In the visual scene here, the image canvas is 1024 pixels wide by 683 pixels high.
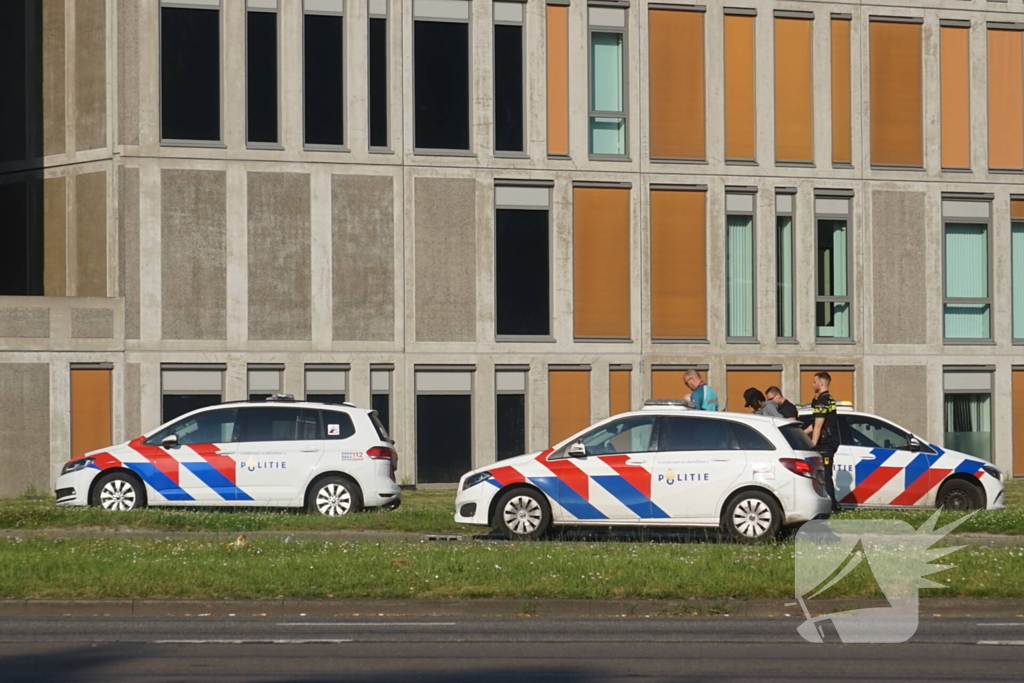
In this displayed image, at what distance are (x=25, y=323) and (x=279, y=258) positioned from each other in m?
4.86

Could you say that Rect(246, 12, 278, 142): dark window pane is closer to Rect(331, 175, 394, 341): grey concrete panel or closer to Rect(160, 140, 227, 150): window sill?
Rect(160, 140, 227, 150): window sill

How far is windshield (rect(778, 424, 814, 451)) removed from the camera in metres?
17.3

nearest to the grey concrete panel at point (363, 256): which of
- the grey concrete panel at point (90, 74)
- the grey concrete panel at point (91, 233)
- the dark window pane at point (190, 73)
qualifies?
the dark window pane at point (190, 73)

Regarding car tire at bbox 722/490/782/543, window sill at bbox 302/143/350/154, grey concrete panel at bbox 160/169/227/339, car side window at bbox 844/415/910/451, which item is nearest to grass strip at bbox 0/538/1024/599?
car tire at bbox 722/490/782/543

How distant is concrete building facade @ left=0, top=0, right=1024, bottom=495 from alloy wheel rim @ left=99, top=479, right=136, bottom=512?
26.4 ft

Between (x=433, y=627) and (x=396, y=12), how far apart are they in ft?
67.6

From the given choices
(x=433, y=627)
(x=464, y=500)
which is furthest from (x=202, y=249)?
(x=433, y=627)

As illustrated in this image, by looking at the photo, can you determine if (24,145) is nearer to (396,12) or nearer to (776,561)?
(396,12)

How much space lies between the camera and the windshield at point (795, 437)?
56.9 ft

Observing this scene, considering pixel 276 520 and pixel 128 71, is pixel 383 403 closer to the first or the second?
pixel 128 71

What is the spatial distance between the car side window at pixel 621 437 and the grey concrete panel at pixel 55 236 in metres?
15.9

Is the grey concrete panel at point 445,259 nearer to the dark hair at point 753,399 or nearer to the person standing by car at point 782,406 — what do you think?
the person standing by car at point 782,406

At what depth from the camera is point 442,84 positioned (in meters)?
30.6

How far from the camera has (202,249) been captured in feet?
95.4
